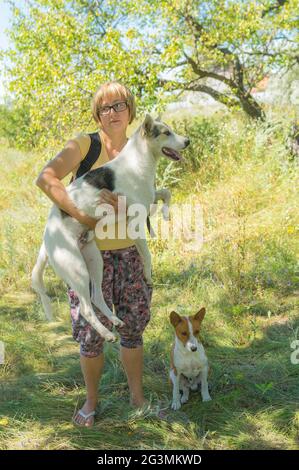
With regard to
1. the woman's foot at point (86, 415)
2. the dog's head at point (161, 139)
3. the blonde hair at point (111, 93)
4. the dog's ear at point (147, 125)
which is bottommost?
the woman's foot at point (86, 415)

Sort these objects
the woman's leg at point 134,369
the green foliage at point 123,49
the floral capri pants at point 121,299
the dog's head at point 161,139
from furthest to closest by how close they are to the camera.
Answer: the green foliage at point 123,49, the woman's leg at point 134,369, the floral capri pants at point 121,299, the dog's head at point 161,139

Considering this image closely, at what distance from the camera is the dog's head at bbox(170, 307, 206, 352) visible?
10.6ft

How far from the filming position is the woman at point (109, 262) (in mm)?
2589

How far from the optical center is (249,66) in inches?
378

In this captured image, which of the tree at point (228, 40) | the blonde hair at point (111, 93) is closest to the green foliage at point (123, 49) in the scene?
the tree at point (228, 40)

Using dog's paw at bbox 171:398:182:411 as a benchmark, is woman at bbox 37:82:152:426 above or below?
above

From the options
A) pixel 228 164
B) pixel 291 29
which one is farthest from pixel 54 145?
pixel 291 29

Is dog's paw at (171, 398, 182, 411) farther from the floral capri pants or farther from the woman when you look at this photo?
the floral capri pants

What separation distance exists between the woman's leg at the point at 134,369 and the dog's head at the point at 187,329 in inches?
13.7

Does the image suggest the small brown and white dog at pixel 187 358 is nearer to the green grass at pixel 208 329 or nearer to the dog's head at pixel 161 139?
the green grass at pixel 208 329

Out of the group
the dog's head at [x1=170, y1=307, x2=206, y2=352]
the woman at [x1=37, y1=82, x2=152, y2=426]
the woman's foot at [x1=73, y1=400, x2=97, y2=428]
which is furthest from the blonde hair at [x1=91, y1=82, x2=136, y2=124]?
the woman's foot at [x1=73, y1=400, x2=97, y2=428]

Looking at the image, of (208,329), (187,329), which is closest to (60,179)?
(187,329)

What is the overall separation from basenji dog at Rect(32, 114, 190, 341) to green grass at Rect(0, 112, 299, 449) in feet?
2.98

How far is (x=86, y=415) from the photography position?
301 centimetres
